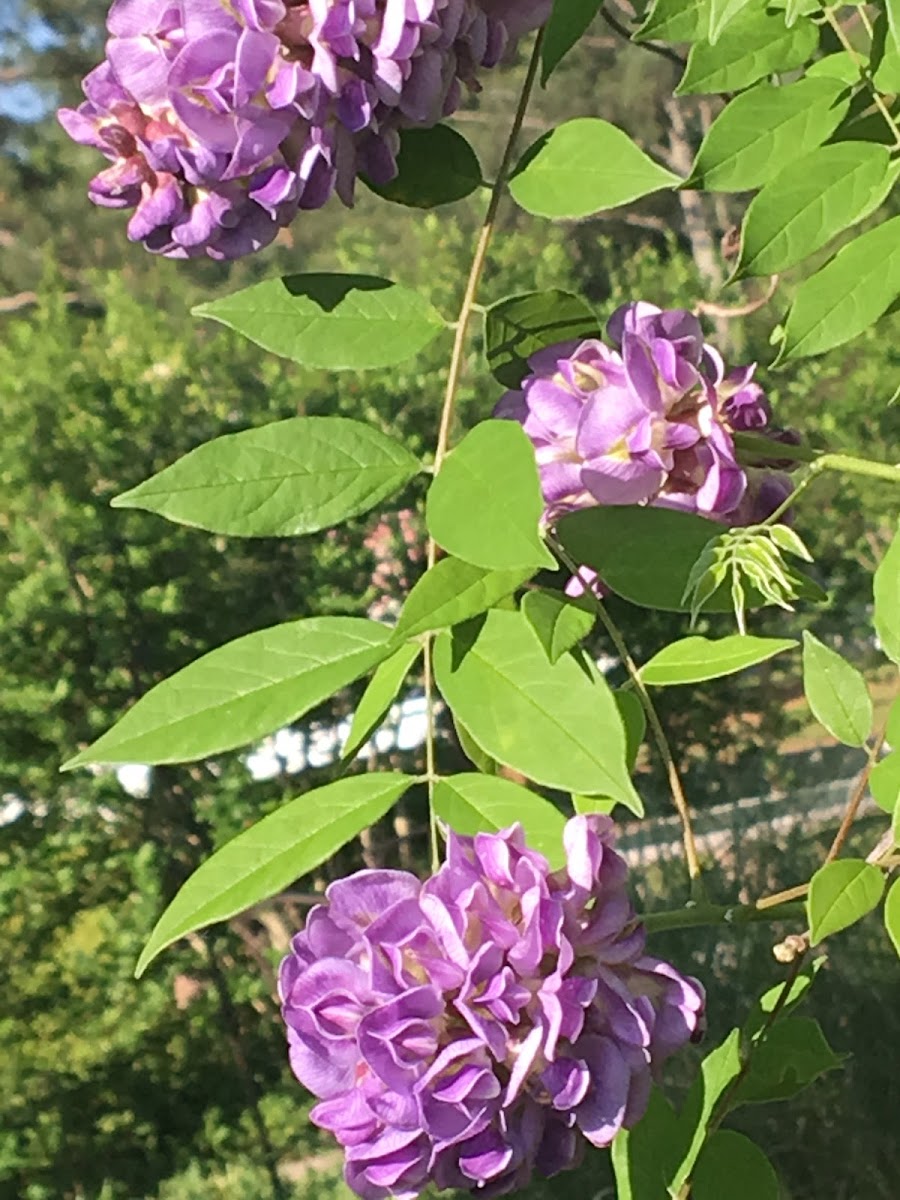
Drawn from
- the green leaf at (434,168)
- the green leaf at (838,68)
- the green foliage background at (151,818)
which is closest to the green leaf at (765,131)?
the green leaf at (838,68)

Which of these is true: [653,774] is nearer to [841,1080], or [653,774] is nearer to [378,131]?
[841,1080]

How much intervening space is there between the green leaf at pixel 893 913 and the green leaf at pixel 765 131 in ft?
1.22

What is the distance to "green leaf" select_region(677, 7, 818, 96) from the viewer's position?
29.2 inches

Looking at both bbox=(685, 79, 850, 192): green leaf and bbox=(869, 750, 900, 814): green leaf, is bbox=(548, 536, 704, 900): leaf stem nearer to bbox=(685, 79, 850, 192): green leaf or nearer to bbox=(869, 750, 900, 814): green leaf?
bbox=(869, 750, 900, 814): green leaf

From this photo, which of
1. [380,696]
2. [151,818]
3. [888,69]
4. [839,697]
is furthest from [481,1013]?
[151,818]

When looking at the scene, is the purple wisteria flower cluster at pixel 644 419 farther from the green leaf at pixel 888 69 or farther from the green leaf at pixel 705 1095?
the green leaf at pixel 705 1095

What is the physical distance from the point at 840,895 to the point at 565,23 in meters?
0.44

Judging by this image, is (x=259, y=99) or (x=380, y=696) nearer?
(x=259, y=99)

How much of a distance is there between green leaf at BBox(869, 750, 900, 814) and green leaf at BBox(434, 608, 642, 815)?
0.52ft

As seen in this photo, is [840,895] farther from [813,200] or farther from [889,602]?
[813,200]

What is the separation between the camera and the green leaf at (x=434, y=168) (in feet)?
2.44

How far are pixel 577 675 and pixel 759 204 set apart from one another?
1.02 feet

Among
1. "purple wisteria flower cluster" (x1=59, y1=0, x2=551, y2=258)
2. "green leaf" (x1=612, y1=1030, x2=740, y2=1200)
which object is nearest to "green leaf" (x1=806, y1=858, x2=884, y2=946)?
"green leaf" (x1=612, y1=1030, x2=740, y2=1200)

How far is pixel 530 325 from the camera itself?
0.75 m
